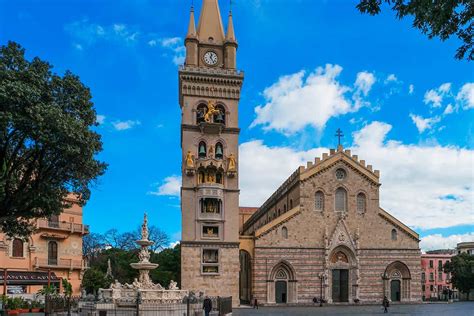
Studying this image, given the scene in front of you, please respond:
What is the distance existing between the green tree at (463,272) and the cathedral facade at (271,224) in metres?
19.3

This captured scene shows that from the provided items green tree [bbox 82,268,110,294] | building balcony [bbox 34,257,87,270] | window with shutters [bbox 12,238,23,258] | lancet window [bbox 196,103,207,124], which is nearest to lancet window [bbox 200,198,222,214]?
lancet window [bbox 196,103,207,124]

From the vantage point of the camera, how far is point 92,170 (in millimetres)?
24719

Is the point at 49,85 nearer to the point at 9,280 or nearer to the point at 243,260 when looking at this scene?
the point at 9,280

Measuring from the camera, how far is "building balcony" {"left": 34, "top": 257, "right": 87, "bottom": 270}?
4862 centimetres

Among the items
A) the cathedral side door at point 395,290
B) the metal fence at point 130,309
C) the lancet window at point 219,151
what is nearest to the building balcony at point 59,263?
the lancet window at point 219,151

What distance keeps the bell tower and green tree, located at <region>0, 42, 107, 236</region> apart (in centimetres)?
2599

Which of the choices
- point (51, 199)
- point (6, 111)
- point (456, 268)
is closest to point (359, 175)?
point (456, 268)

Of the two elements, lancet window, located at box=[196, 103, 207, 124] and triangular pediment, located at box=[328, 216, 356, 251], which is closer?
lancet window, located at box=[196, 103, 207, 124]

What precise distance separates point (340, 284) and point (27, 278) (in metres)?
31.0

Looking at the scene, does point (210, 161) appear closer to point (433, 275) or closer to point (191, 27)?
point (191, 27)

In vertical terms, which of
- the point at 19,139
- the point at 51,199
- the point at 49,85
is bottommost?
the point at 51,199

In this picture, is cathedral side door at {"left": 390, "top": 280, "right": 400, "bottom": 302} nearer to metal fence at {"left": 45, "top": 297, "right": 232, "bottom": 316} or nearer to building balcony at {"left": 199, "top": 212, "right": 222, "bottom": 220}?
building balcony at {"left": 199, "top": 212, "right": 222, "bottom": 220}

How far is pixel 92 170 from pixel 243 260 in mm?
38614

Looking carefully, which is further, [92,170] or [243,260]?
[243,260]
